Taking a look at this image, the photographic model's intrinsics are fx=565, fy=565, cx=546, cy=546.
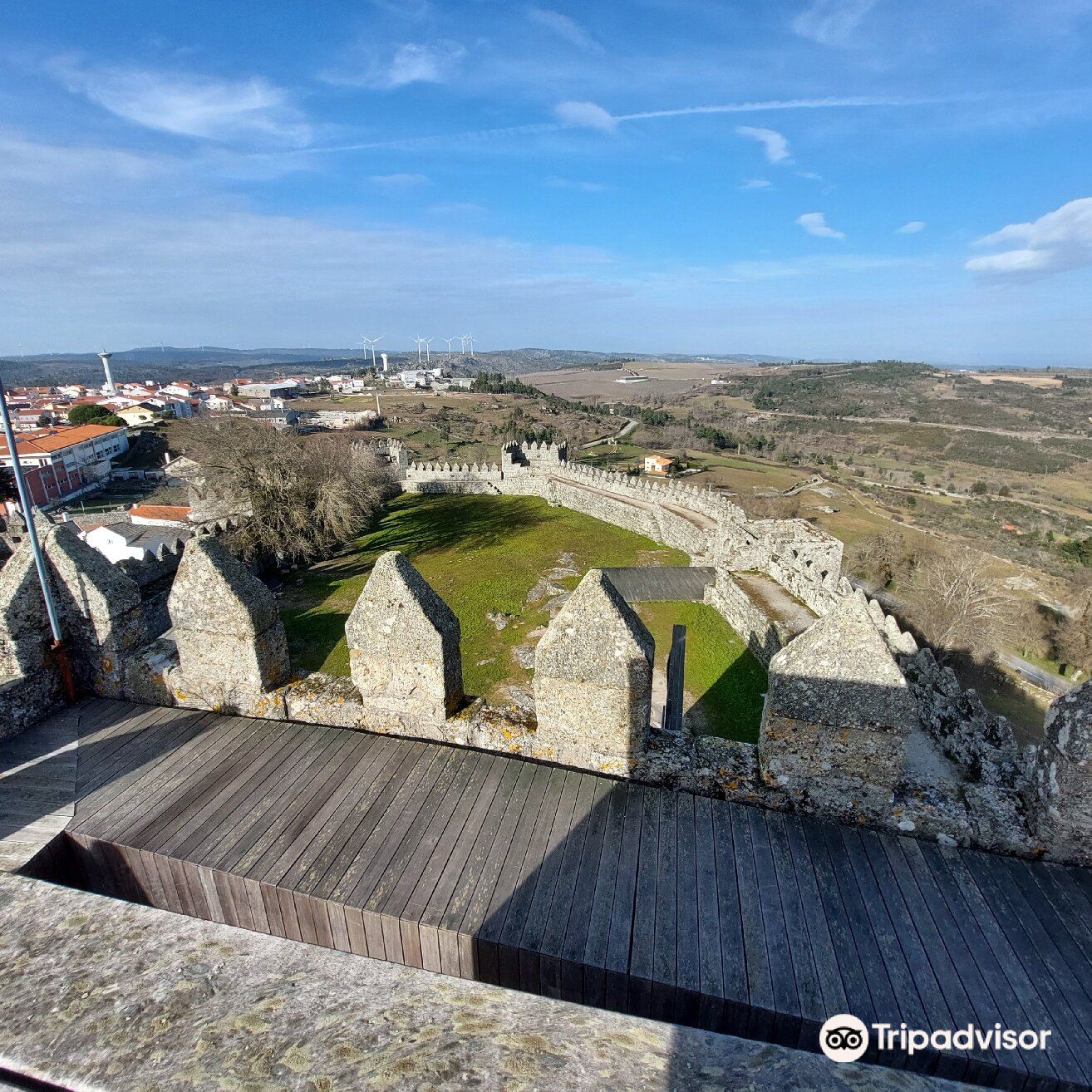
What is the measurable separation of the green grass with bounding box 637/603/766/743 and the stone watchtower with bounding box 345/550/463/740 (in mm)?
8357

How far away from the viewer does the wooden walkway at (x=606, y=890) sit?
3.07 m

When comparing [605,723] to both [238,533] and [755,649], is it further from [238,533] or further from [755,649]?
[238,533]

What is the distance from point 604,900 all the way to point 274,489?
975 inches

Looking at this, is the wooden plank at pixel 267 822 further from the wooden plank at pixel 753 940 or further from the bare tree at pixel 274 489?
the bare tree at pixel 274 489

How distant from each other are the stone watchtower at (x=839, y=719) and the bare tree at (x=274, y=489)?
77.5ft

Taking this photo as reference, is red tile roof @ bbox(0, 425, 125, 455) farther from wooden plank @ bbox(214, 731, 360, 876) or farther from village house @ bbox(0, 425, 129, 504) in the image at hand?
wooden plank @ bbox(214, 731, 360, 876)

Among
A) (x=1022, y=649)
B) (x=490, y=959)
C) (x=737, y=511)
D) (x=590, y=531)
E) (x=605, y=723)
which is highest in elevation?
(x=605, y=723)

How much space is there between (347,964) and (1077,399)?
137747mm

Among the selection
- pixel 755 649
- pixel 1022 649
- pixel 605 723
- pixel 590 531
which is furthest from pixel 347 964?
pixel 1022 649

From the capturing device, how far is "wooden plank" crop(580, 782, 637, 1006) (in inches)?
125

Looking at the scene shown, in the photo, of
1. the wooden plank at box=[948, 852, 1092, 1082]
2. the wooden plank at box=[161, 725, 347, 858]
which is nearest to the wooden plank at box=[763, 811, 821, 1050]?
the wooden plank at box=[948, 852, 1092, 1082]

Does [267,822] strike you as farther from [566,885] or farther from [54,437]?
[54,437]

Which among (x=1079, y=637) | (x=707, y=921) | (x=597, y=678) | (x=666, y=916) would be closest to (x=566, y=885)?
(x=666, y=916)

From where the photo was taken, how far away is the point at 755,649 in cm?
1514
